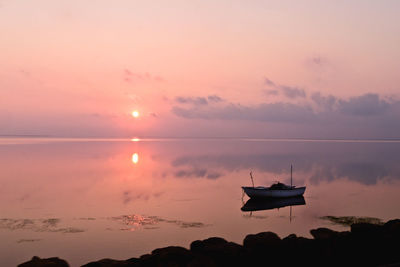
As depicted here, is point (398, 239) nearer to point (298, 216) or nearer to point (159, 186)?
point (298, 216)

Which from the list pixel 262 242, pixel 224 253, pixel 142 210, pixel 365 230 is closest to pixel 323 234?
pixel 365 230

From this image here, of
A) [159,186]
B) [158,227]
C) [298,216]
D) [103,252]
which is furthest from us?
[159,186]

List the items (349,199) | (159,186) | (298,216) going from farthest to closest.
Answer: (159,186) → (349,199) → (298,216)

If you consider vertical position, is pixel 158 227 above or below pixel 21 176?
below

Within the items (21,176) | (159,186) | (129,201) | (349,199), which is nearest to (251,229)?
(129,201)

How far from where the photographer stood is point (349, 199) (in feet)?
162

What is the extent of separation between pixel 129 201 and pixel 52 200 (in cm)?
831

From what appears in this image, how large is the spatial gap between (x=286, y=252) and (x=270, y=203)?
29214 millimetres

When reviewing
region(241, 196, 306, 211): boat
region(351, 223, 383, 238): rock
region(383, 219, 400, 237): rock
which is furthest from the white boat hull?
region(351, 223, 383, 238): rock

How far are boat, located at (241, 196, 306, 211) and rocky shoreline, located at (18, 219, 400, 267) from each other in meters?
22.9

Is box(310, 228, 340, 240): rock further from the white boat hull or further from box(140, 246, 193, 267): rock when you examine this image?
the white boat hull

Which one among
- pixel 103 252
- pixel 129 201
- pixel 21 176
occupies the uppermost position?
pixel 21 176

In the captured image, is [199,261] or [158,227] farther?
[158,227]

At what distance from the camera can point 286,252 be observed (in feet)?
60.0
